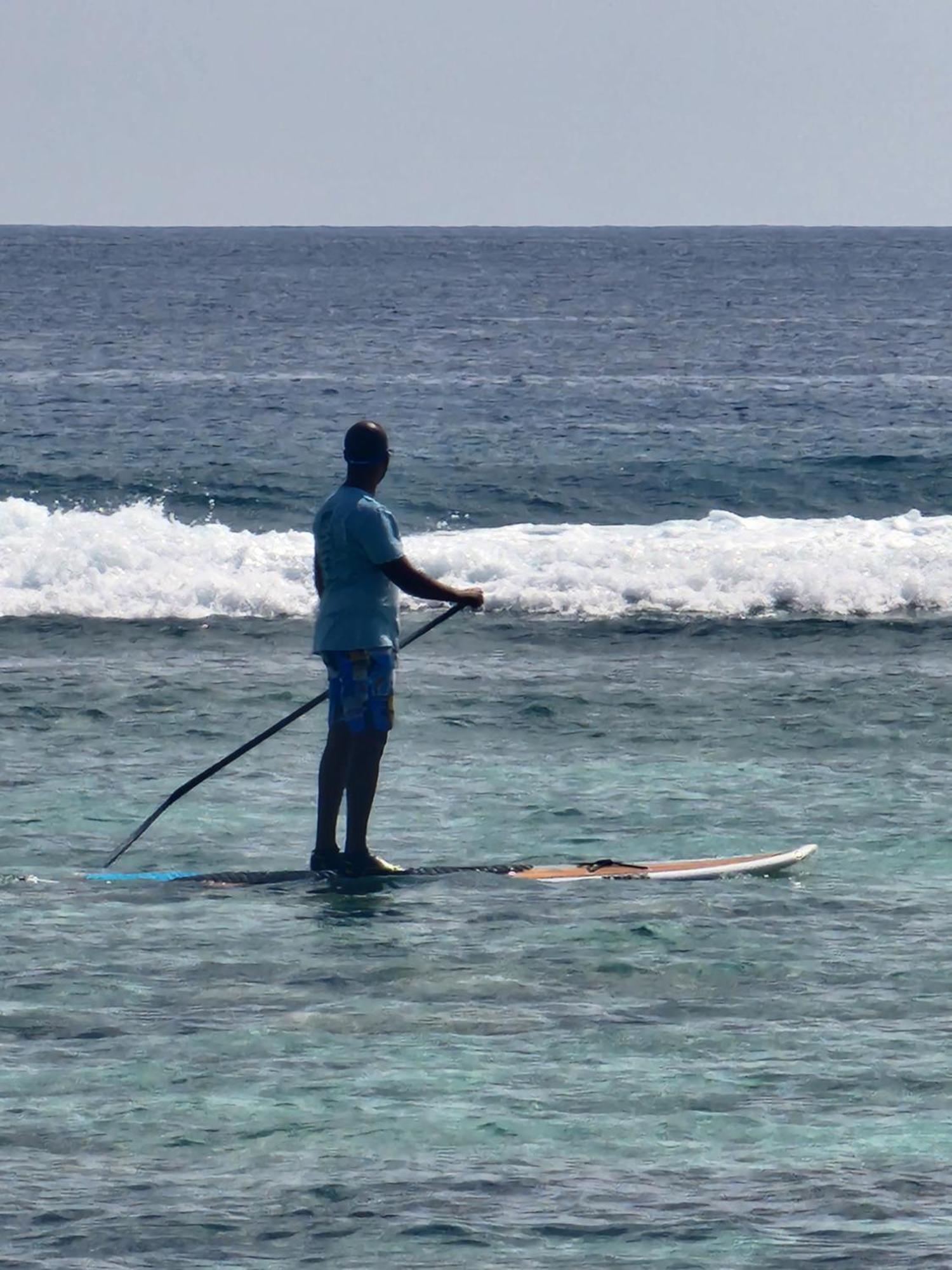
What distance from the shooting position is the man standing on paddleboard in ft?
26.0

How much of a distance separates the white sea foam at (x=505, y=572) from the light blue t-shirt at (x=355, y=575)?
8262 mm

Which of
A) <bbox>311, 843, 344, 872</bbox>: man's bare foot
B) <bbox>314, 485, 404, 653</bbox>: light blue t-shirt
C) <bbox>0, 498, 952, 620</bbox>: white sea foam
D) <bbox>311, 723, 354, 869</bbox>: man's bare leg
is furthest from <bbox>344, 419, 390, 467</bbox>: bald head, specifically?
<bbox>0, 498, 952, 620</bbox>: white sea foam

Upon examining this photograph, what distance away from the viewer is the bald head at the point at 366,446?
7996 millimetres

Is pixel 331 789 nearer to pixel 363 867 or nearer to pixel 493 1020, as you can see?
pixel 363 867

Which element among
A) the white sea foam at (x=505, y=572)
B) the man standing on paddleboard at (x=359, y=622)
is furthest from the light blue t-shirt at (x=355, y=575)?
the white sea foam at (x=505, y=572)

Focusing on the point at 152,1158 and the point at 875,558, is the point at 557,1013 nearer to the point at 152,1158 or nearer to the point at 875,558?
the point at 152,1158

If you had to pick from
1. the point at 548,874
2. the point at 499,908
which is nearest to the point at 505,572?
the point at 548,874

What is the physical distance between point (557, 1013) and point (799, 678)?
7133 mm

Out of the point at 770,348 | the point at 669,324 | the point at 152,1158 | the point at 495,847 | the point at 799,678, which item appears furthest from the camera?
the point at 669,324

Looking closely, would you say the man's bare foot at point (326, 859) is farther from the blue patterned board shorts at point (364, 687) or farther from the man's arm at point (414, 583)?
the man's arm at point (414, 583)

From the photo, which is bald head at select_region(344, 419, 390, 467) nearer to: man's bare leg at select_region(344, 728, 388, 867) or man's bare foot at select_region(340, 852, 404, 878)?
man's bare leg at select_region(344, 728, 388, 867)

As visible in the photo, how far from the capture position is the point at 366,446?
7996mm

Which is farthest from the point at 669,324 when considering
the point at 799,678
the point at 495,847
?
the point at 495,847

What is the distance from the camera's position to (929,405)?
3844 centimetres
